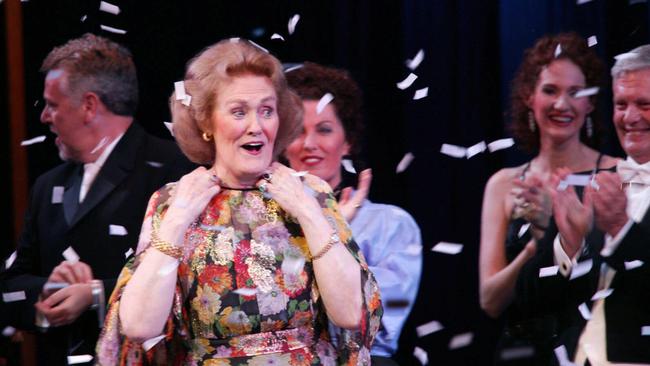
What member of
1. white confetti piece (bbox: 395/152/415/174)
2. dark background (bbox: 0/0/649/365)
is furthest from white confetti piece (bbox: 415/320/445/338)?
white confetti piece (bbox: 395/152/415/174)

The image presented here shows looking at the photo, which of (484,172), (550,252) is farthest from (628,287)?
(484,172)

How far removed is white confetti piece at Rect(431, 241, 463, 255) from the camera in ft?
11.4

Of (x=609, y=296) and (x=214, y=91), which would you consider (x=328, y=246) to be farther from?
(x=609, y=296)

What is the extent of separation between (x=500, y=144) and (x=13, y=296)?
1.43 metres

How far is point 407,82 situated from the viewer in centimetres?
353

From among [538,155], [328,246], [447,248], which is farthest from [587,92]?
[328,246]

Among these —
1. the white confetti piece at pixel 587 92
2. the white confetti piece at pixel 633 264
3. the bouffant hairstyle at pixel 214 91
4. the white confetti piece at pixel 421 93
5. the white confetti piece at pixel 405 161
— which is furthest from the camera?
the white confetti piece at pixel 405 161

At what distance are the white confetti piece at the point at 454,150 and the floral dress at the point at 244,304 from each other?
3.36 feet

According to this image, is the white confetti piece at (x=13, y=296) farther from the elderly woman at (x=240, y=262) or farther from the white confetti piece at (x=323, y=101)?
the white confetti piece at (x=323, y=101)

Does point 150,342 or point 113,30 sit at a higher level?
point 113,30

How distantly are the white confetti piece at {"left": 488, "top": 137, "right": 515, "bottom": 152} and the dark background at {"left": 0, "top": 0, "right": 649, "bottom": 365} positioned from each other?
4 cm

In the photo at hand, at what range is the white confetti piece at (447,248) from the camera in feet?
11.4

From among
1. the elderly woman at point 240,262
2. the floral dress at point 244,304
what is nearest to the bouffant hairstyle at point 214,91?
the elderly woman at point 240,262

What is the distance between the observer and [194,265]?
243cm
